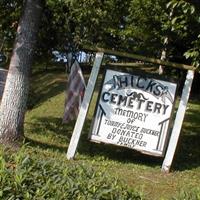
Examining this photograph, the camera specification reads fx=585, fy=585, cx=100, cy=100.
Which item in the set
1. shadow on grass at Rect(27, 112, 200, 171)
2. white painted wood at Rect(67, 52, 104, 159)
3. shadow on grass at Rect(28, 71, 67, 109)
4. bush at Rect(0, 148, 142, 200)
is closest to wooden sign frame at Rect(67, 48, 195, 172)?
white painted wood at Rect(67, 52, 104, 159)

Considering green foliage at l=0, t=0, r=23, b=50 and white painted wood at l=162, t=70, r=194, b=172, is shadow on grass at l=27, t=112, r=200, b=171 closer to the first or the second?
white painted wood at l=162, t=70, r=194, b=172

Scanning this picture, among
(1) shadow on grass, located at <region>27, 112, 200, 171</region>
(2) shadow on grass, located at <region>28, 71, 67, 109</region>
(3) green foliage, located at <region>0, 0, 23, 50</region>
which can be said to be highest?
(3) green foliage, located at <region>0, 0, 23, 50</region>

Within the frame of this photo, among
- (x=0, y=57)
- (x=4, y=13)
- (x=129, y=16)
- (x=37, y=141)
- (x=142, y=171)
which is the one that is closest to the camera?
(x=142, y=171)

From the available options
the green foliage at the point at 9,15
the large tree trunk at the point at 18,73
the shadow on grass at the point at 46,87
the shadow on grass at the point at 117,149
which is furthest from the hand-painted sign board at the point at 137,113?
the shadow on grass at the point at 46,87

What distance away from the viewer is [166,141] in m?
9.24

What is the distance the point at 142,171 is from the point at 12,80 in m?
2.46

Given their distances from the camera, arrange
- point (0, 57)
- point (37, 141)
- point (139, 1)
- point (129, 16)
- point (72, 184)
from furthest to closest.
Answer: point (0, 57) < point (129, 16) < point (139, 1) < point (37, 141) < point (72, 184)

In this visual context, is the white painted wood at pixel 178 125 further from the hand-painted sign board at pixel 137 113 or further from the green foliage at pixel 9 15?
the green foliage at pixel 9 15

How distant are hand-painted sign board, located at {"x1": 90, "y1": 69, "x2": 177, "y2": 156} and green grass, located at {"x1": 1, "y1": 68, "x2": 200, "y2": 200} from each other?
1.21 ft

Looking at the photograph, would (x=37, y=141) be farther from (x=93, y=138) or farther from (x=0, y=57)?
(x=0, y=57)

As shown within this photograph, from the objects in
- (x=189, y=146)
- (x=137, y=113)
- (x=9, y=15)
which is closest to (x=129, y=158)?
(x=137, y=113)

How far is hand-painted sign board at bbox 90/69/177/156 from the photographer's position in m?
9.20

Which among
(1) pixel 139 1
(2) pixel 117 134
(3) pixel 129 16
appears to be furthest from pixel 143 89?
(3) pixel 129 16

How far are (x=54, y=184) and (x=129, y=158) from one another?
5.45 m
